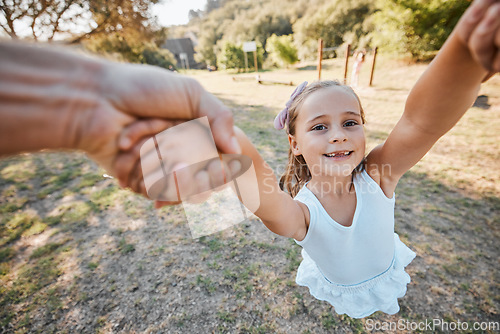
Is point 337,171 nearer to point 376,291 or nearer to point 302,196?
point 302,196

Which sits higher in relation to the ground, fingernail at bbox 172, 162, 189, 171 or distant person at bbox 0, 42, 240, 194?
distant person at bbox 0, 42, 240, 194

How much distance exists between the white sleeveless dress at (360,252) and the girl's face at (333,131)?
254 millimetres

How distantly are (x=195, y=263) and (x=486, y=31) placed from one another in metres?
2.83

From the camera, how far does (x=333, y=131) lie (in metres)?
1.20

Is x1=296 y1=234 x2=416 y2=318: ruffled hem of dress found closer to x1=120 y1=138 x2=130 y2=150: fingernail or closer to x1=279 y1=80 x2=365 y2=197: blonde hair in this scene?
x1=279 y1=80 x2=365 y2=197: blonde hair

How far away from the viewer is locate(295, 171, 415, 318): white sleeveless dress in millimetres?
1329

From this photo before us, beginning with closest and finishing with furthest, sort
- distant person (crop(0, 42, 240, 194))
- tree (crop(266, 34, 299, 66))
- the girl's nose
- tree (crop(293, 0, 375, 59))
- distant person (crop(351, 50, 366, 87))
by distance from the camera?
distant person (crop(0, 42, 240, 194)) < the girl's nose < distant person (crop(351, 50, 366, 87)) < tree (crop(266, 34, 299, 66)) < tree (crop(293, 0, 375, 59))

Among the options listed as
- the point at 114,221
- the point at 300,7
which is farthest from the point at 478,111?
the point at 300,7

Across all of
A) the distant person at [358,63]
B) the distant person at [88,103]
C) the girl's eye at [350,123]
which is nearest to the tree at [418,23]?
the distant person at [358,63]

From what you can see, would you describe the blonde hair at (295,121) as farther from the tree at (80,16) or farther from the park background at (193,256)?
the tree at (80,16)

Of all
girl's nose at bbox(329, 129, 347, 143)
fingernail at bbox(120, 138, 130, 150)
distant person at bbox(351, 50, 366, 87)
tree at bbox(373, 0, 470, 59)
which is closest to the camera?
fingernail at bbox(120, 138, 130, 150)

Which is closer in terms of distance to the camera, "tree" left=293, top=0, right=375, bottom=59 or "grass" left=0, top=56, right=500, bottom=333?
"grass" left=0, top=56, right=500, bottom=333

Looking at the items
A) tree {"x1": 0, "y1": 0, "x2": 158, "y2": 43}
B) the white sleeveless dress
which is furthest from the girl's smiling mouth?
tree {"x1": 0, "y1": 0, "x2": 158, "y2": 43}

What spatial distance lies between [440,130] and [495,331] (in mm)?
2150
